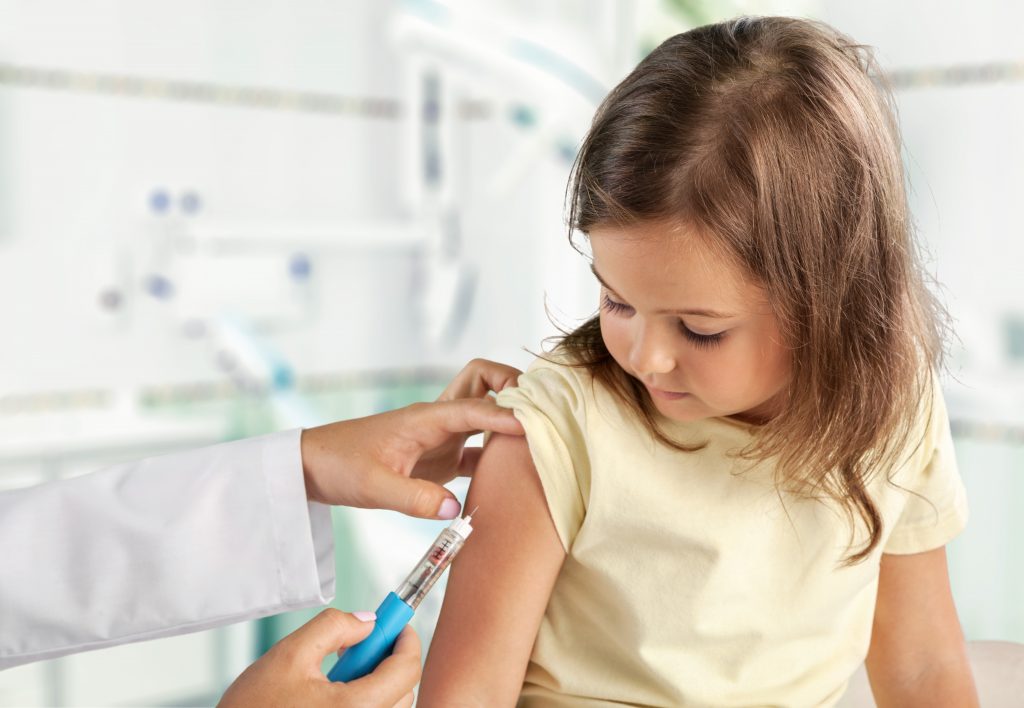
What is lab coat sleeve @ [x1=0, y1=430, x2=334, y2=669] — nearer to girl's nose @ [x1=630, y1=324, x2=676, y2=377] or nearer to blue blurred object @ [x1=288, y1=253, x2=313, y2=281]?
girl's nose @ [x1=630, y1=324, x2=676, y2=377]

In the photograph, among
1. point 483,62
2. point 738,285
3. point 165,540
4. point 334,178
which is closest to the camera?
point 738,285

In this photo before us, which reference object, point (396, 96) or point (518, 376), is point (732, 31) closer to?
point (518, 376)

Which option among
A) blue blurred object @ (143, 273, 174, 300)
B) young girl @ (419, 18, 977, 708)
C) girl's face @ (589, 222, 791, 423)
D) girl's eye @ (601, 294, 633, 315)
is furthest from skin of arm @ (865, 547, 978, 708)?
blue blurred object @ (143, 273, 174, 300)

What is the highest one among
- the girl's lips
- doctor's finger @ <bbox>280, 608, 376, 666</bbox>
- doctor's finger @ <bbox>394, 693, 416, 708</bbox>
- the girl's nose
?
the girl's nose

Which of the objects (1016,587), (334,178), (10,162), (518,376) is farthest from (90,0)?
(1016,587)

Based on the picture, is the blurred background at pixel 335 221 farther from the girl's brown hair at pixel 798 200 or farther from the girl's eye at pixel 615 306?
the girl's eye at pixel 615 306

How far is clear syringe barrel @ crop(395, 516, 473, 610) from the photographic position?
0.81 meters

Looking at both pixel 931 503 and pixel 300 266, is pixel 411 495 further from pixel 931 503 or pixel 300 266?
pixel 300 266

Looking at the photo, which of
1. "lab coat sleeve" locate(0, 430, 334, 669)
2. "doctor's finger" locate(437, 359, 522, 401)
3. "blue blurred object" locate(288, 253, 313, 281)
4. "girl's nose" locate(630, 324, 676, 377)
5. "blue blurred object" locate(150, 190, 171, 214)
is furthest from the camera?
"blue blurred object" locate(288, 253, 313, 281)

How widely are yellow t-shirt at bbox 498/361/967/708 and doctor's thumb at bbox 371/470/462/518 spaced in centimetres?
9

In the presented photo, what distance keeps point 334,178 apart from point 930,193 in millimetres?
1670

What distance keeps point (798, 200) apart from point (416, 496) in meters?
0.41

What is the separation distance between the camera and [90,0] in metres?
2.48

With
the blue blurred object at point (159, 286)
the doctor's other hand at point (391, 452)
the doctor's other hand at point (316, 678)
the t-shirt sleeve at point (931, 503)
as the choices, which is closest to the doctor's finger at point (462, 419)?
the doctor's other hand at point (391, 452)
